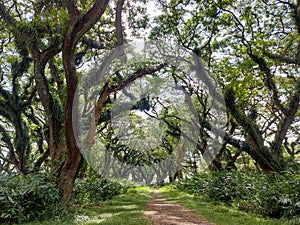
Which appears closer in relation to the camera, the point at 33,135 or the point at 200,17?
the point at 200,17

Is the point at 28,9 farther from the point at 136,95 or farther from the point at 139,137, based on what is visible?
the point at 139,137

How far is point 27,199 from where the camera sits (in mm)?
6629

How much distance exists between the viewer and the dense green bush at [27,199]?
20.4ft

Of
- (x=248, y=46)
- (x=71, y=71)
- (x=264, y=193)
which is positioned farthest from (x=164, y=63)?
(x=264, y=193)

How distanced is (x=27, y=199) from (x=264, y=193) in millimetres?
5745

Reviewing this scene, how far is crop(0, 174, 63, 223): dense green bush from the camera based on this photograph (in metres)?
6.22

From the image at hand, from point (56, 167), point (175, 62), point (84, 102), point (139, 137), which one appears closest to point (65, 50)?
point (56, 167)

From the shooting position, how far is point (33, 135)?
17422 mm

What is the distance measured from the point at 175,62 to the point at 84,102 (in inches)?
183

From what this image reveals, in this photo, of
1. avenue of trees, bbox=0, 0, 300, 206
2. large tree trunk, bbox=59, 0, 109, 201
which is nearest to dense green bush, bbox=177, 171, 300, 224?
avenue of trees, bbox=0, 0, 300, 206

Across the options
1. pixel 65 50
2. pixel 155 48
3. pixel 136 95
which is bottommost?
pixel 65 50

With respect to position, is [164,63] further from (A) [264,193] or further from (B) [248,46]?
(A) [264,193]

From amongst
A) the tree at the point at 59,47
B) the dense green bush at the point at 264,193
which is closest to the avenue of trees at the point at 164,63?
the tree at the point at 59,47

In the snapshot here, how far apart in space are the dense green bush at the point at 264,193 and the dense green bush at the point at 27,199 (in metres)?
5.00
